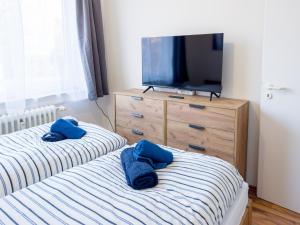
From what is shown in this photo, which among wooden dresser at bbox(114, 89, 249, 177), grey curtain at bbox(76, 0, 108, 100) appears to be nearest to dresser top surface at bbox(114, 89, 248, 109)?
wooden dresser at bbox(114, 89, 249, 177)

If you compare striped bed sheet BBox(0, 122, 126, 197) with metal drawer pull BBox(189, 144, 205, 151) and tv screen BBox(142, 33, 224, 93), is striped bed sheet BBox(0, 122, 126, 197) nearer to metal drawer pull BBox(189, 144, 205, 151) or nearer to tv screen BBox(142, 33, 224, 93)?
metal drawer pull BBox(189, 144, 205, 151)

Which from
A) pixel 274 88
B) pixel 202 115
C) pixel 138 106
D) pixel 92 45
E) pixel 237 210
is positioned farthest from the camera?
pixel 92 45

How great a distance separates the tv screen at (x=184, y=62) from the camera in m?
2.52

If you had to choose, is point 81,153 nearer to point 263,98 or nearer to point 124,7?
point 263,98

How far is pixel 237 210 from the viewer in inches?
59.7

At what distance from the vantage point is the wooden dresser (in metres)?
2.35

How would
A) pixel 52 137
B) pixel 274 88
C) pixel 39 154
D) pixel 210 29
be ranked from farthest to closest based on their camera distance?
pixel 210 29 → pixel 274 88 → pixel 52 137 → pixel 39 154

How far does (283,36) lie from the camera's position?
82.5 inches

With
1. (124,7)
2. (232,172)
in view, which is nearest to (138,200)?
(232,172)

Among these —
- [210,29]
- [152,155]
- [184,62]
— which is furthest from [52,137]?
[210,29]

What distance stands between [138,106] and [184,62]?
692mm

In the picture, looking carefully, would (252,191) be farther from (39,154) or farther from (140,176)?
(39,154)

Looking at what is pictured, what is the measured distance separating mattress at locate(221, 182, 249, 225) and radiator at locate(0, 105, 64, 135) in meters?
2.22

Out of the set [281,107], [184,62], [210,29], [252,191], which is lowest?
[252,191]
